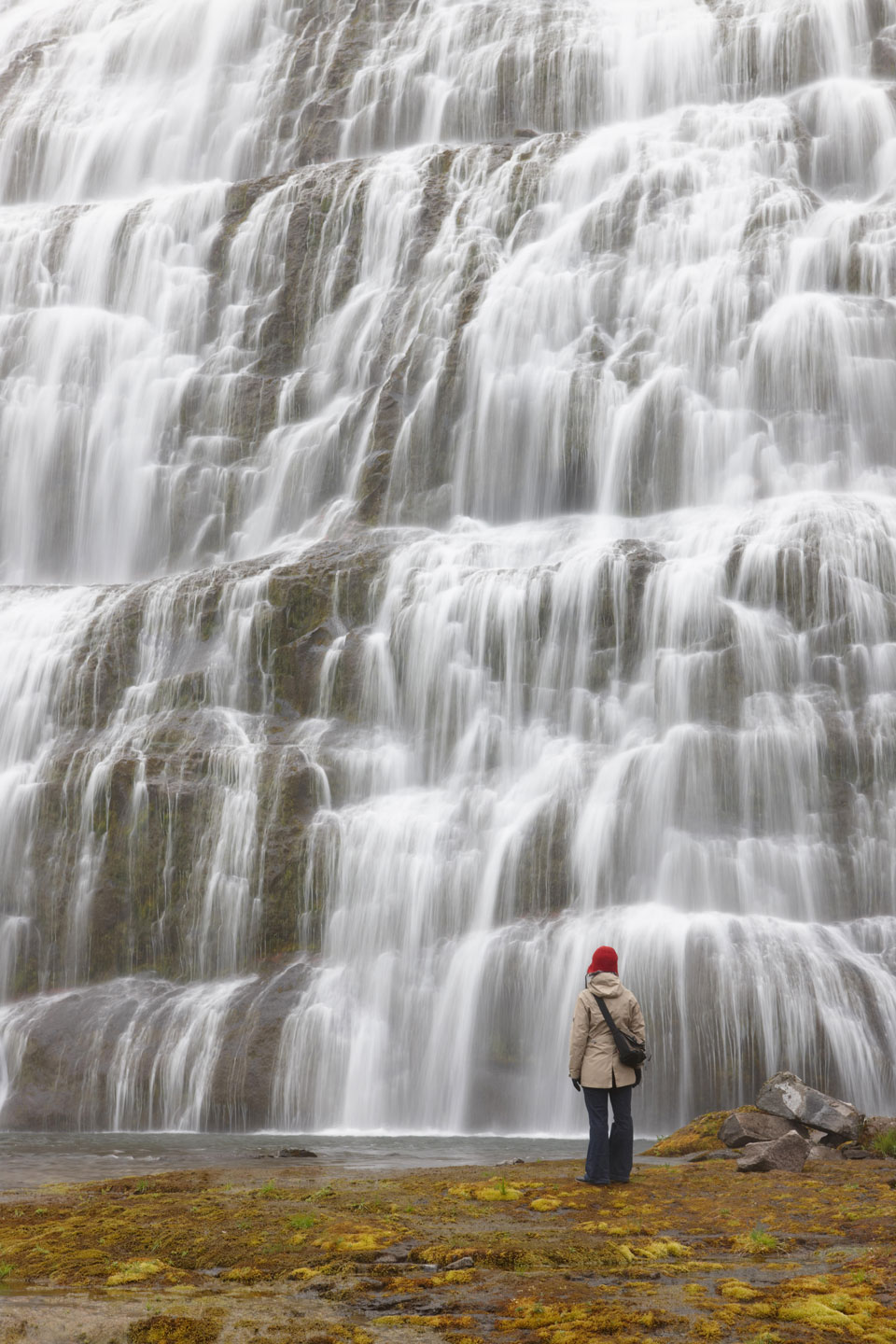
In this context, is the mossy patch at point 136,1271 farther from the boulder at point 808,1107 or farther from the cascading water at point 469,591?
the cascading water at point 469,591

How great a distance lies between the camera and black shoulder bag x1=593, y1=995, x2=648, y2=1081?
9258mm

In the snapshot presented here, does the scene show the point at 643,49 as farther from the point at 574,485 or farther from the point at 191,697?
the point at 191,697

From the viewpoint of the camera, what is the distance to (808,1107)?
11.3 meters

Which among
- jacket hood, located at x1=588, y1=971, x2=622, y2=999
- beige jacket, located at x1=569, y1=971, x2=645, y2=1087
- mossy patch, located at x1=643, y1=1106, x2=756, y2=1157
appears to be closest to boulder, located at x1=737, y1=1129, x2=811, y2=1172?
mossy patch, located at x1=643, y1=1106, x2=756, y2=1157

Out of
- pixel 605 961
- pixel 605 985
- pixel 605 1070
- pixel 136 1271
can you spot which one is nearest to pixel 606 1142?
pixel 605 1070

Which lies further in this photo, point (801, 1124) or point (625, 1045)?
point (801, 1124)

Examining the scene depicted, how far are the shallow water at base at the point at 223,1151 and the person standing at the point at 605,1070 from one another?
2.68m

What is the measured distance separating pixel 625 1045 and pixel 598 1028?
0.88 ft

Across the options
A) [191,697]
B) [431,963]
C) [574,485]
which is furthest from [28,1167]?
[574,485]

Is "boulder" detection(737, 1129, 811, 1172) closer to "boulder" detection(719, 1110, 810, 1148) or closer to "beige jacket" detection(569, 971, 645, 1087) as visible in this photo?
"boulder" detection(719, 1110, 810, 1148)

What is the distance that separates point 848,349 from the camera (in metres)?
24.7

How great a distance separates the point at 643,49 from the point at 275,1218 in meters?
36.5

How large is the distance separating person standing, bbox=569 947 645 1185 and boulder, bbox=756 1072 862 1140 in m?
2.62

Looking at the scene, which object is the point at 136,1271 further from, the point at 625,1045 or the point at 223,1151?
the point at 223,1151
